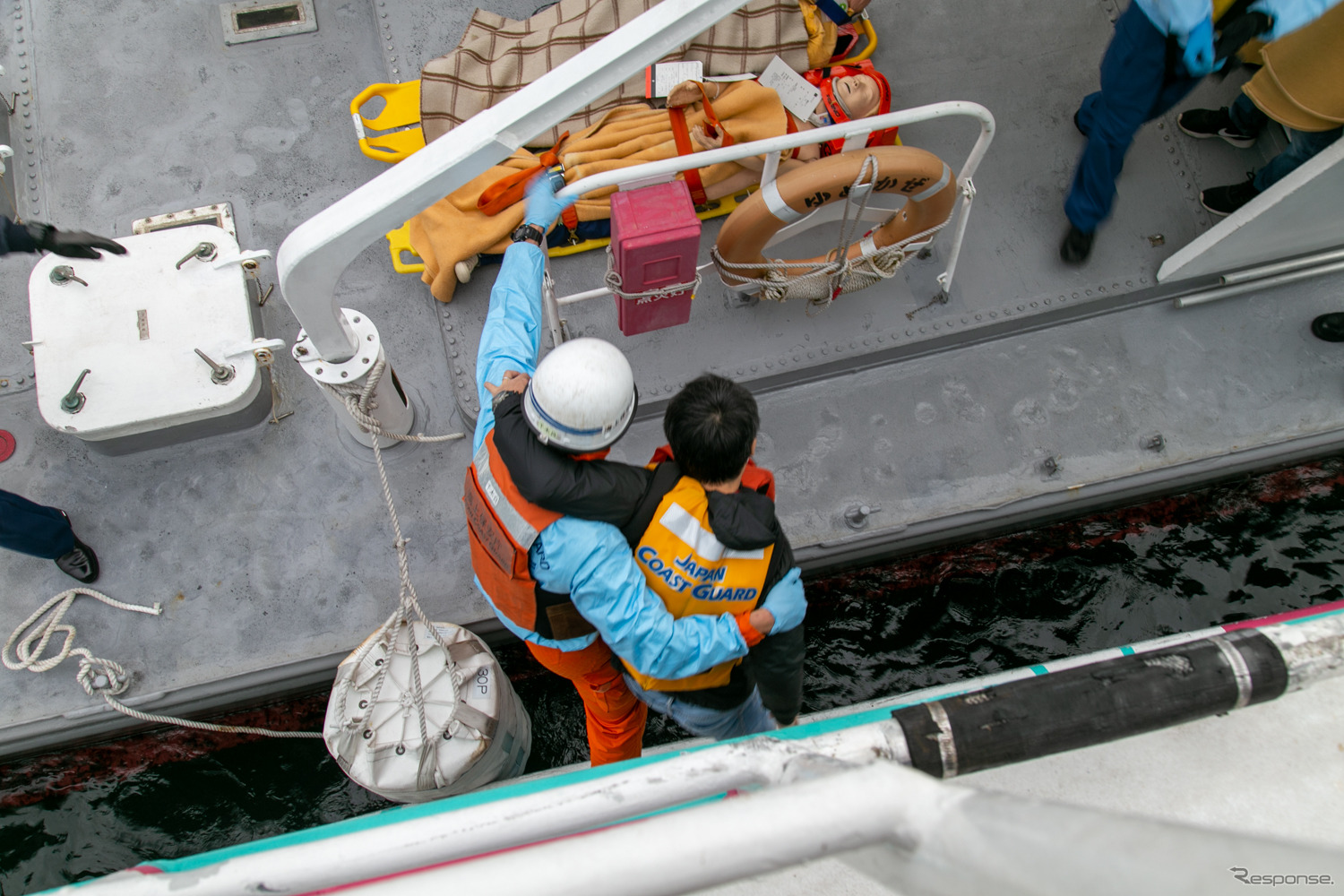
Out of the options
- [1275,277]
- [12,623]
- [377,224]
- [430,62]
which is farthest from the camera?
[430,62]

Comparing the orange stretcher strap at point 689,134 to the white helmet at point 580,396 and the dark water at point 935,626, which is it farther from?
the dark water at point 935,626

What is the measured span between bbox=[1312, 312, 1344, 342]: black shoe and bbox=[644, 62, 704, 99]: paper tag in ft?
7.88

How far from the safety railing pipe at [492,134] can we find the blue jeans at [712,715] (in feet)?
4.35

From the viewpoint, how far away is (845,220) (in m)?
2.31

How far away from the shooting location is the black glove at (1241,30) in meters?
2.33

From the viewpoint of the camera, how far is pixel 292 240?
1.83 m

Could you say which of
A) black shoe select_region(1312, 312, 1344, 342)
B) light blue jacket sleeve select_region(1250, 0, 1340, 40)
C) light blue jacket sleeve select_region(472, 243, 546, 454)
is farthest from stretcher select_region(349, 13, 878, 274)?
black shoe select_region(1312, 312, 1344, 342)

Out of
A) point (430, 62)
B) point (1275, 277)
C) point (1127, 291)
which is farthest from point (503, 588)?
point (1275, 277)

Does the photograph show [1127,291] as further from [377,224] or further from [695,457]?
[377,224]

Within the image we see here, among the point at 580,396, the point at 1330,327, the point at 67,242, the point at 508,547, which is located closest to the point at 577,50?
the point at 67,242

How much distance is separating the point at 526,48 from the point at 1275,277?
295 centimetres

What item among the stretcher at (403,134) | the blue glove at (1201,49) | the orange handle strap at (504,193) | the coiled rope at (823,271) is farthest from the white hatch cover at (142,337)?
the blue glove at (1201,49)

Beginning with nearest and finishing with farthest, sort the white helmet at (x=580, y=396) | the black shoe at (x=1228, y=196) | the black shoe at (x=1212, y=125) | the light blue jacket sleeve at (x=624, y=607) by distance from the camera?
the white helmet at (x=580, y=396)
the light blue jacket sleeve at (x=624, y=607)
the black shoe at (x=1228, y=196)
the black shoe at (x=1212, y=125)

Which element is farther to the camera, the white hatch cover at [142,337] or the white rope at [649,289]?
the white hatch cover at [142,337]
